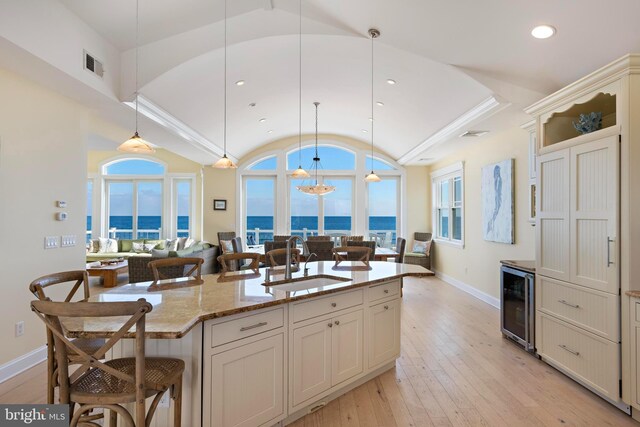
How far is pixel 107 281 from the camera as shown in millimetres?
6695

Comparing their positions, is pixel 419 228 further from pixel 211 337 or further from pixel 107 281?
pixel 211 337

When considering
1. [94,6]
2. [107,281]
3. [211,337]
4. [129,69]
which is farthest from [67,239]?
[107,281]

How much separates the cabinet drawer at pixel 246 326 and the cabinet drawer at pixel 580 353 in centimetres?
239

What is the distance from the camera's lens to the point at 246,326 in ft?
6.25

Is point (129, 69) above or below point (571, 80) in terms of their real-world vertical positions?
above

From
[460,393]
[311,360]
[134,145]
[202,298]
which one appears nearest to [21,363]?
[134,145]

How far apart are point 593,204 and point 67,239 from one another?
4.80 m

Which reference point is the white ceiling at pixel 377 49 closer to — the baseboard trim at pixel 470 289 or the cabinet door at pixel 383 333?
the cabinet door at pixel 383 333

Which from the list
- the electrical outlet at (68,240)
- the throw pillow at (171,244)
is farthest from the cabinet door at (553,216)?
the throw pillow at (171,244)

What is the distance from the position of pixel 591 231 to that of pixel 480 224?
3337 mm

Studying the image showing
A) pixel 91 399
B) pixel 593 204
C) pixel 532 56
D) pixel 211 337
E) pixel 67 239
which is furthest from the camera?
pixel 67 239

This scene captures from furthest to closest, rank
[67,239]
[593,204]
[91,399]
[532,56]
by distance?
[67,239]
[532,56]
[593,204]
[91,399]

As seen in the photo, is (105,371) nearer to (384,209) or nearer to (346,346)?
(346,346)

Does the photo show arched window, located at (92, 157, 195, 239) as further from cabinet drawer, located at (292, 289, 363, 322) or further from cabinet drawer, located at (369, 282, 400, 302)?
cabinet drawer, located at (292, 289, 363, 322)
